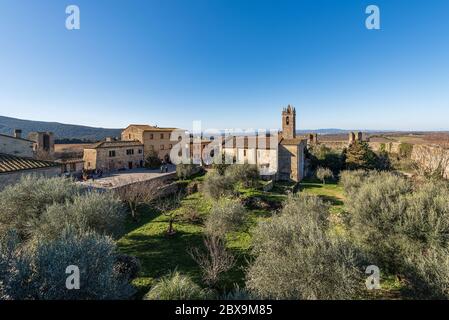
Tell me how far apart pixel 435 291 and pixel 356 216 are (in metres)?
5.01

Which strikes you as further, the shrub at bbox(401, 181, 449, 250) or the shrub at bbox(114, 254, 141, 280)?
the shrub at bbox(114, 254, 141, 280)

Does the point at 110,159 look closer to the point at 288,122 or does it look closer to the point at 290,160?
the point at 290,160

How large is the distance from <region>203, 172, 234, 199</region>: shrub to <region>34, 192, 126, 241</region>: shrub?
1210 centimetres

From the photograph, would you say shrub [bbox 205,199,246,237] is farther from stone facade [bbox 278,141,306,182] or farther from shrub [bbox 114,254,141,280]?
stone facade [bbox 278,141,306,182]

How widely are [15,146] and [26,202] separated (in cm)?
1352

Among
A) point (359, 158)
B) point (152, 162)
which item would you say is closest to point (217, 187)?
point (152, 162)

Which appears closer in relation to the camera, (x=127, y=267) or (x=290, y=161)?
(x=127, y=267)

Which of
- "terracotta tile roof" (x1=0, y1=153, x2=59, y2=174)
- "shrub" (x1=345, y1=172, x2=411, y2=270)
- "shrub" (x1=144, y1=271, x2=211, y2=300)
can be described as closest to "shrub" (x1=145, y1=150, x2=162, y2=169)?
"terracotta tile roof" (x1=0, y1=153, x2=59, y2=174)

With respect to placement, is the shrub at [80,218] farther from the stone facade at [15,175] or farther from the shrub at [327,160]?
the shrub at [327,160]

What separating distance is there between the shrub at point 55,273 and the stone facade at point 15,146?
69.0 feet

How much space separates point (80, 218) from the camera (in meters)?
11.5

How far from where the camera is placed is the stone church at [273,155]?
3959 centimetres

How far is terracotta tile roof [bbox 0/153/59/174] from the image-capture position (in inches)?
655
